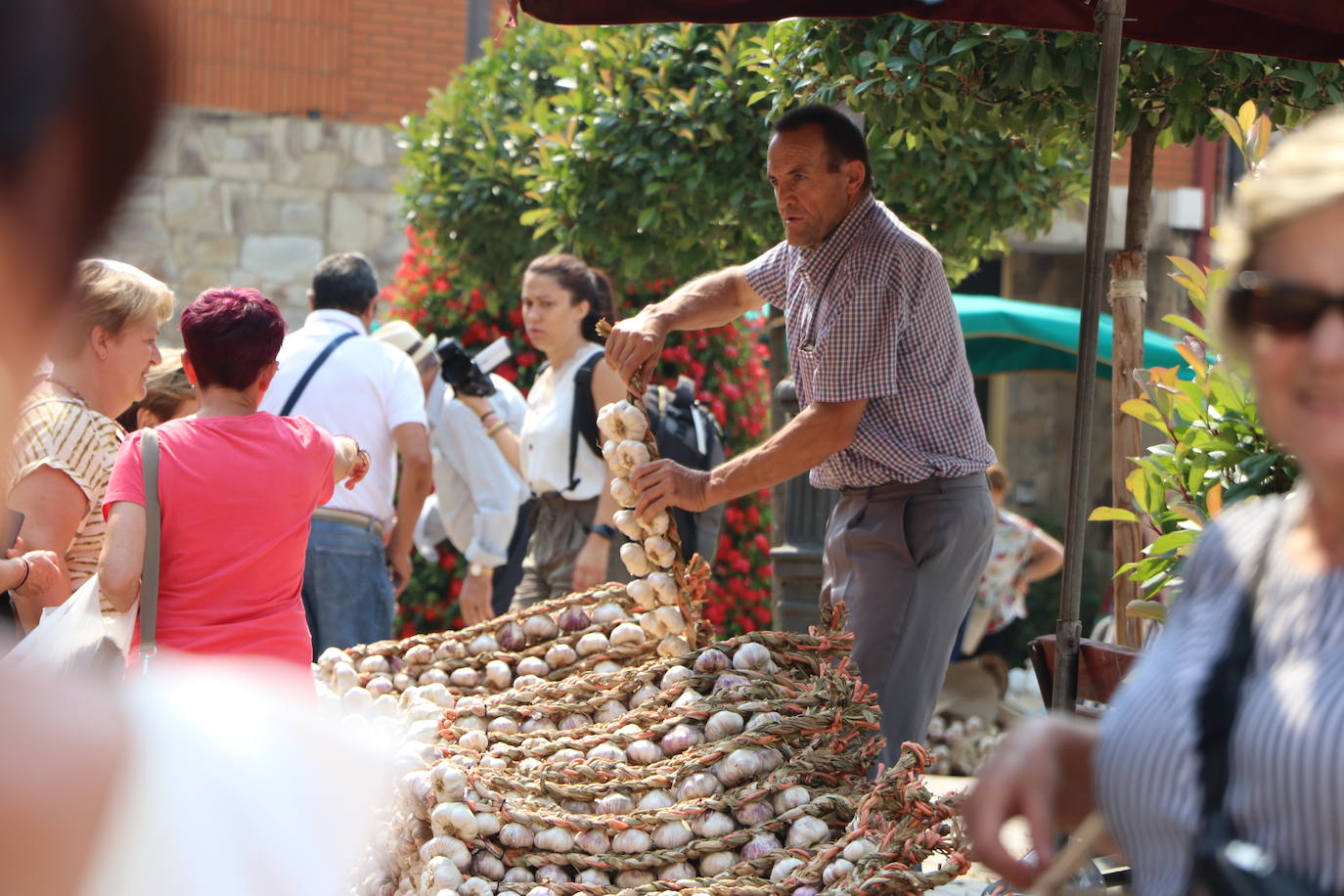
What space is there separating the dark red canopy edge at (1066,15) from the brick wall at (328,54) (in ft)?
28.3

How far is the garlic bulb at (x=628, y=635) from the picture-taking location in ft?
10.0

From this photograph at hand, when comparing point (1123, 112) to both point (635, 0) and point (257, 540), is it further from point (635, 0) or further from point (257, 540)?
point (257, 540)

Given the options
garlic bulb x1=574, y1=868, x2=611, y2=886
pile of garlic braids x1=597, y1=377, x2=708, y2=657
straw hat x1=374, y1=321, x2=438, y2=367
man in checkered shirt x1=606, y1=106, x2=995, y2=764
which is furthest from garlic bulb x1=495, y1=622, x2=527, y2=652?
straw hat x1=374, y1=321, x2=438, y2=367

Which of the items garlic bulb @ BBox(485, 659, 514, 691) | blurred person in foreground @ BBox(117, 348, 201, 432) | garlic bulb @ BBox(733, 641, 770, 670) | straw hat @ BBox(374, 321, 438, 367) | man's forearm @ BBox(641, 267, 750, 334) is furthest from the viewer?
straw hat @ BBox(374, 321, 438, 367)

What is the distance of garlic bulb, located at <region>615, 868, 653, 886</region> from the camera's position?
7.95ft

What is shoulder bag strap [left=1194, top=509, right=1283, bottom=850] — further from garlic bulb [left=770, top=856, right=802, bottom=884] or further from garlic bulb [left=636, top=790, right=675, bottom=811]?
garlic bulb [left=636, top=790, right=675, bottom=811]

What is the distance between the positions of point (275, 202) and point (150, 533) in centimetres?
868

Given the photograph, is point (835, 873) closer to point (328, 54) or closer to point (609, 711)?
point (609, 711)

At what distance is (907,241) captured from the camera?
341 cm

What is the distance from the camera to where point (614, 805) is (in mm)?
2506

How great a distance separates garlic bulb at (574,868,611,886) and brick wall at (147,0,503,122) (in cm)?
967

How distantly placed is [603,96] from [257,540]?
11.6 feet

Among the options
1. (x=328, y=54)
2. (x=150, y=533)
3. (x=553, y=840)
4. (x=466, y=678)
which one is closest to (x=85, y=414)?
(x=150, y=533)

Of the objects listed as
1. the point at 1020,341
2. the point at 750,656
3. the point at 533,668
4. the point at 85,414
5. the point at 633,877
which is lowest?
the point at 633,877
